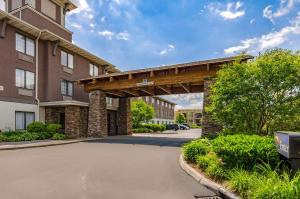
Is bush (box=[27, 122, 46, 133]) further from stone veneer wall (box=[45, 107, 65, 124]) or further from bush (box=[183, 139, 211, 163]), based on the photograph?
bush (box=[183, 139, 211, 163])

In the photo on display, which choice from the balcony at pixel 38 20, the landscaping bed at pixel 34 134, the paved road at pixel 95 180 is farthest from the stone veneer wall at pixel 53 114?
the paved road at pixel 95 180

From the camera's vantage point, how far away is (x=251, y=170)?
21.6 feet

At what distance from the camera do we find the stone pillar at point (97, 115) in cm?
2419

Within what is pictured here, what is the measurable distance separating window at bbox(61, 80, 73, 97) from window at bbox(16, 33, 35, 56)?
4231 millimetres

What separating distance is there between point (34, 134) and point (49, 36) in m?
8.80

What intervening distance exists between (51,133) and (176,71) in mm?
11551

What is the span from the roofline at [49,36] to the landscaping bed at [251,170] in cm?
1807

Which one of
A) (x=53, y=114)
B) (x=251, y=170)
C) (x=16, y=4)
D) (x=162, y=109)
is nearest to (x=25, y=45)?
(x=16, y=4)

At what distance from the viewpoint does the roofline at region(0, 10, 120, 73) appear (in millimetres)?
19469

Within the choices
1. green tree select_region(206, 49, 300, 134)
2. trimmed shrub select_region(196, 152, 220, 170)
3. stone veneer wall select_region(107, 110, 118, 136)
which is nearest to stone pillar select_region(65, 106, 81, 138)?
stone veneer wall select_region(107, 110, 118, 136)

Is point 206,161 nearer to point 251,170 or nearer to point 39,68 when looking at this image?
point 251,170

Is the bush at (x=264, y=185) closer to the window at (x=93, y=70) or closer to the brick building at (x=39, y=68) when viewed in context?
the brick building at (x=39, y=68)

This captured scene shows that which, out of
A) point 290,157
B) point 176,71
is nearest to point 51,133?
point 176,71

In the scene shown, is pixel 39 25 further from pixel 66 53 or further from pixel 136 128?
pixel 136 128
